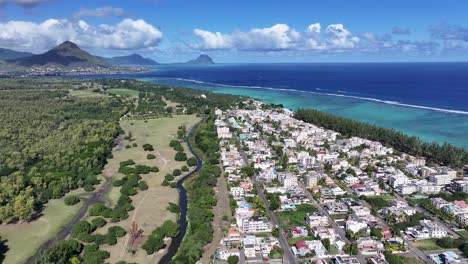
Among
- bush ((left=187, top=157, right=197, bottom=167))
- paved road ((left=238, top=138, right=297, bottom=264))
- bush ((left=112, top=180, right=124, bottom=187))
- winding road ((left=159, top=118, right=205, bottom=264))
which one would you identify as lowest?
winding road ((left=159, top=118, right=205, bottom=264))

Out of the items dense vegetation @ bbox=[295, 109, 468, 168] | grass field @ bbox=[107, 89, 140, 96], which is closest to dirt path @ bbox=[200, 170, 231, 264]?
dense vegetation @ bbox=[295, 109, 468, 168]

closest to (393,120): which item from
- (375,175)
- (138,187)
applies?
(375,175)

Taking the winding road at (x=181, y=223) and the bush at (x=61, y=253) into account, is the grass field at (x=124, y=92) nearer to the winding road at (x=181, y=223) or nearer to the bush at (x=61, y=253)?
the winding road at (x=181, y=223)

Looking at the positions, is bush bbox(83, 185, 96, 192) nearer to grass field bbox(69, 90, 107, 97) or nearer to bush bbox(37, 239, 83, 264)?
bush bbox(37, 239, 83, 264)

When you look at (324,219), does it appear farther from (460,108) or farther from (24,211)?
(460,108)

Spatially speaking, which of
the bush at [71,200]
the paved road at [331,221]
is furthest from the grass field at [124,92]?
the paved road at [331,221]

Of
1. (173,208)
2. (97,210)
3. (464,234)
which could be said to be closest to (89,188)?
(97,210)
